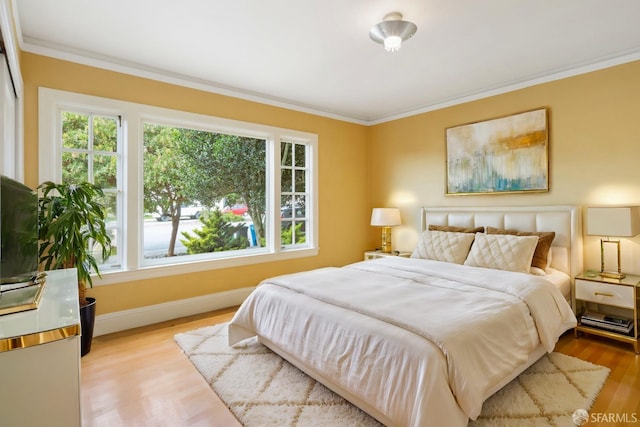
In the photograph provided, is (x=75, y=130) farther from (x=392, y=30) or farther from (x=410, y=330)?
(x=410, y=330)

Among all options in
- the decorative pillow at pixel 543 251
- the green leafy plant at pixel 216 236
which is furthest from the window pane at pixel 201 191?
the decorative pillow at pixel 543 251

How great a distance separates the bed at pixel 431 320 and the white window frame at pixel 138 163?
132 centimetres

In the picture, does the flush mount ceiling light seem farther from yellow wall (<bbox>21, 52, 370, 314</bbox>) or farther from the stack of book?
the stack of book

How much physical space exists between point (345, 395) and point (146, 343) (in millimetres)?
1957

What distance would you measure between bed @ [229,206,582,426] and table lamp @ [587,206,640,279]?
30 centimetres

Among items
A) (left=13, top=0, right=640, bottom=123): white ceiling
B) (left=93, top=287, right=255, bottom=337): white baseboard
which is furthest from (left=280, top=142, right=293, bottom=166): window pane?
(left=93, top=287, right=255, bottom=337): white baseboard

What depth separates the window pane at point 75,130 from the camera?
3.05 meters

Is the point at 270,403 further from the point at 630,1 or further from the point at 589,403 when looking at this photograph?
the point at 630,1

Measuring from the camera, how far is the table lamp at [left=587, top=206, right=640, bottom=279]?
2770 mm

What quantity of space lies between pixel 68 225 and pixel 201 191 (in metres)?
1.64

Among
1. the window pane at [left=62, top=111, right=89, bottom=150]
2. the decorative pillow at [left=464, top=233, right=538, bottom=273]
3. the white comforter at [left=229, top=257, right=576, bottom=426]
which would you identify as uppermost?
the window pane at [left=62, top=111, right=89, bottom=150]

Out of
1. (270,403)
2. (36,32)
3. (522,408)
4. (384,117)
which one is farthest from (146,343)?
(384,117)

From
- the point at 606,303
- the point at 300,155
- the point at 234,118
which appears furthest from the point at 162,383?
the point at 606,303

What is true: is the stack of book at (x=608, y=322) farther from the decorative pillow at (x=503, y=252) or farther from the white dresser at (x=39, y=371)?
the white dresser at (x=39, y=371)
